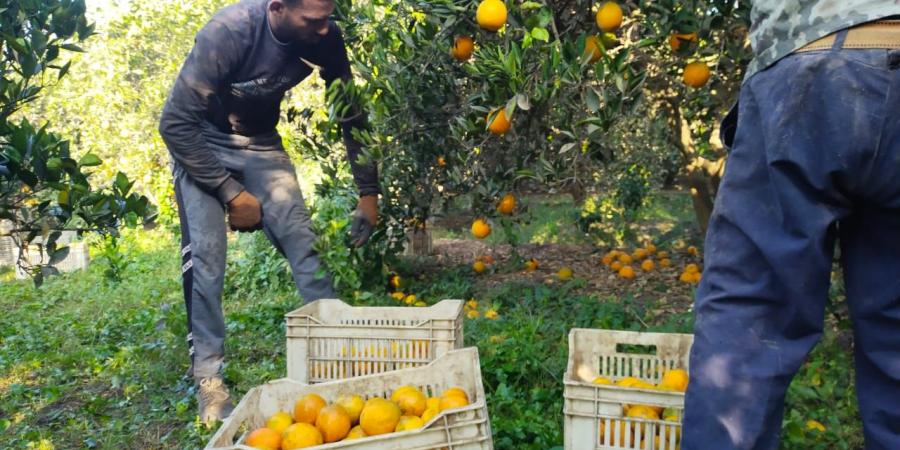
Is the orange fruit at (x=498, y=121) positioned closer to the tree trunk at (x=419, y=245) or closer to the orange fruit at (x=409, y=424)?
the orange fruit at (x=409, y=424)

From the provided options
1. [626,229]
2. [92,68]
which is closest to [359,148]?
[626,229]

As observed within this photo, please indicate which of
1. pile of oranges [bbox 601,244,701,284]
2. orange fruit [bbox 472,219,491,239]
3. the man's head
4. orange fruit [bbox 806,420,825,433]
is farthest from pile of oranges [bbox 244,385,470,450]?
pile of oranges [bbox 601,244,701,284]

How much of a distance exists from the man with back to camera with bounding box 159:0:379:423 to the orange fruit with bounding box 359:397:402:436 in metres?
1.16

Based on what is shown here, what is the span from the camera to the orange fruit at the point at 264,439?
6.05ft

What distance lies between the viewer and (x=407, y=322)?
2.69 meters

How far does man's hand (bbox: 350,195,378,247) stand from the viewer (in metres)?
3.57

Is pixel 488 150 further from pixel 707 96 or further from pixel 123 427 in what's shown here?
pixel 123 427

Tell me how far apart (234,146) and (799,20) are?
8.40 feet

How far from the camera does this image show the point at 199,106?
2998mm

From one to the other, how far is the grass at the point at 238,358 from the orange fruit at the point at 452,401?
1.54 ft

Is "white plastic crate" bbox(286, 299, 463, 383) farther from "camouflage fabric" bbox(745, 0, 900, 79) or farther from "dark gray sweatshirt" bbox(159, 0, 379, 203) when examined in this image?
"camouflage fabric" bbox(745, 0, 900, 79)

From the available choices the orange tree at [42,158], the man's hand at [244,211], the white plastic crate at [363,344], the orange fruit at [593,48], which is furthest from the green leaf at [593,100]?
the man's hand at [244,211]

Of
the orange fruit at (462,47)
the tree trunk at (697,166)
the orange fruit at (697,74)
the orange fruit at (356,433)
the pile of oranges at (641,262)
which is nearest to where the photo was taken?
the orange fruit at (356,433)

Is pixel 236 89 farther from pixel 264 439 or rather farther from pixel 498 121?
pixel 264 439
